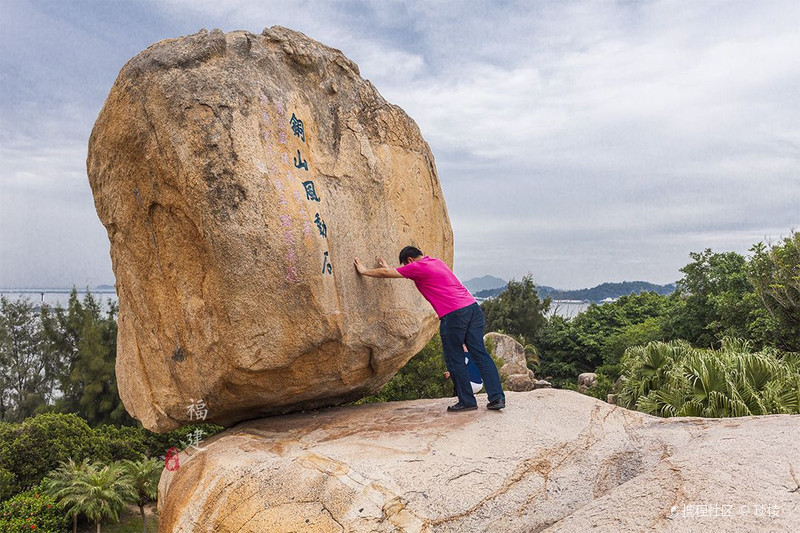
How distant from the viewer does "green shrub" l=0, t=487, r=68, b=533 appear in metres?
12.8

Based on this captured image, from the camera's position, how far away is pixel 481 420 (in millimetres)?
6176

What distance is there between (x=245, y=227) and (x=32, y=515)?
38.6 ft

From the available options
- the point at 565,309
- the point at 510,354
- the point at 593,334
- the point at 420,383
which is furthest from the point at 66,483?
the point at 565,309

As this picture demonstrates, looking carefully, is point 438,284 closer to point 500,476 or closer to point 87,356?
point 500,476

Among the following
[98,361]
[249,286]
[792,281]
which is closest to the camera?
[249,286]

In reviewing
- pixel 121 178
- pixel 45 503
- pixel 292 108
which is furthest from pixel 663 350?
pixel 45 503

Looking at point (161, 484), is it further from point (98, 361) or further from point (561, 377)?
→ point (561, 377)

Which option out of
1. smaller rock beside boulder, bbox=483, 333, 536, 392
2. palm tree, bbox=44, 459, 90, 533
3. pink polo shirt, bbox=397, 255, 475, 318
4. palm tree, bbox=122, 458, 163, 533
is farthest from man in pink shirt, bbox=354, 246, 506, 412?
smaller rock beside boulder, bbox=483, 333, 536, 392

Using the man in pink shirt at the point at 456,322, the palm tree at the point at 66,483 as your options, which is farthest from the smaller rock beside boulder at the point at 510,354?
the man in pink shirt at the point at 456,322

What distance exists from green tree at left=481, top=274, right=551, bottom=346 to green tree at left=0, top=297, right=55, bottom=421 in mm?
25705

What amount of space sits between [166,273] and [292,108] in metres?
2.11

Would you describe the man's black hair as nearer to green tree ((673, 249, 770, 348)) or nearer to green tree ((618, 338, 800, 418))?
green tree ((618, 338, 800, 418))

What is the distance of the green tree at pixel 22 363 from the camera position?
98.2 feet

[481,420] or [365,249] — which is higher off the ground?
[365,249]
